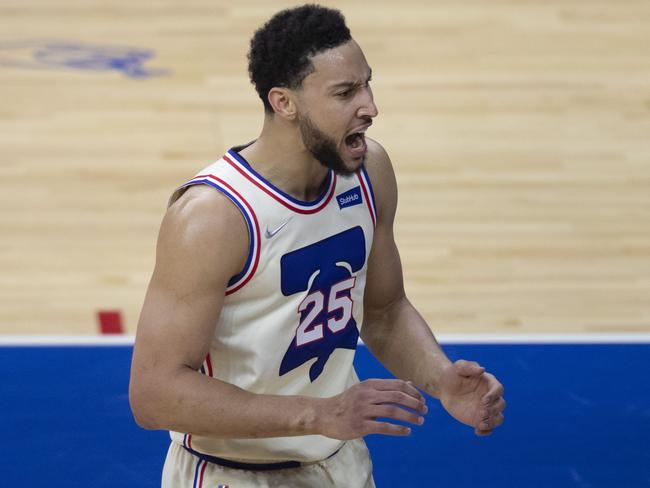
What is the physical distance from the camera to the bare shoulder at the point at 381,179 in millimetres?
3111

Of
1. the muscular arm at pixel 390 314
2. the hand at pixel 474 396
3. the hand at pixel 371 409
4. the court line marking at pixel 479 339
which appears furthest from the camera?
the court line marking at pixel 479 339

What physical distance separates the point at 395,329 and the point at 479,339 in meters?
Answer: 1.90

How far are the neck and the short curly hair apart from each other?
0.10m

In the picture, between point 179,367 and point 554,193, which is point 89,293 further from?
point 179,367

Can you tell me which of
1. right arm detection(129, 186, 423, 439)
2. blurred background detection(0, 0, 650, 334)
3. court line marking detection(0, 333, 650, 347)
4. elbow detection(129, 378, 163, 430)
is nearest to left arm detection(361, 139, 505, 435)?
right arm detection(129, 186, 423, 439)

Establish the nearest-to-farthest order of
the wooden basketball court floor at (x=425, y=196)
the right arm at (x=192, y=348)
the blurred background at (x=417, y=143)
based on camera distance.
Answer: the right arm at (x=192, y=348), the wooden basketball court floor at (x=425, y=196), the blurred background at (x=417, y=143)

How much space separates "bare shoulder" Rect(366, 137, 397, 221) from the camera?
3111mm

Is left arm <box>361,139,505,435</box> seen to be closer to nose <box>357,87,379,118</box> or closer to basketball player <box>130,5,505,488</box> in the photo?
basketball player <box>130,5,505,488</box>

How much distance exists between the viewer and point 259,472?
2.99 meters

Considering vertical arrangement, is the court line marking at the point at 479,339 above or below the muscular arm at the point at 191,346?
below

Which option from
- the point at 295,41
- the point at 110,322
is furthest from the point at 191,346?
the point at 110,322

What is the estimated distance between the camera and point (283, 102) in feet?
9.18

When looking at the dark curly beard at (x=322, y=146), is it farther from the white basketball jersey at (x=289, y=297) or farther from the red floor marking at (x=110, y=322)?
the red floor marking at (x=110, y=322)

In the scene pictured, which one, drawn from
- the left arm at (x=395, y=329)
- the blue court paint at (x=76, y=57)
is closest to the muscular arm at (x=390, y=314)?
the left arm at (x=395, y=329)
